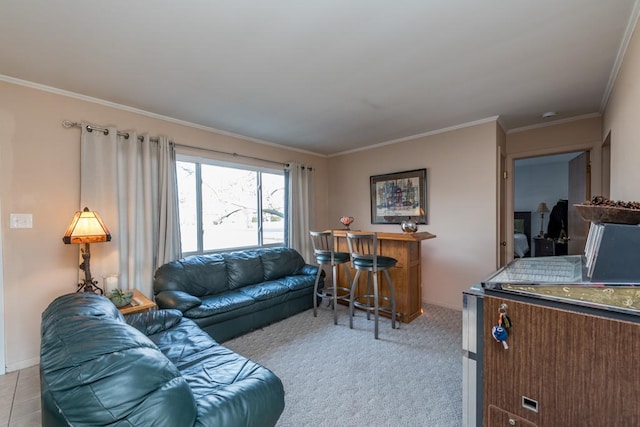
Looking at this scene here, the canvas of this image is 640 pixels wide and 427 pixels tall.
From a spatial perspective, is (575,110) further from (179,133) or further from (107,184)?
(107,184)

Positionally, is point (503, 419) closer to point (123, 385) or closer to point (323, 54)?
point (123, 385)

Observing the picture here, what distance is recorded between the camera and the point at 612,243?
984 mm

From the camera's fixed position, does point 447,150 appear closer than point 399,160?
Yes

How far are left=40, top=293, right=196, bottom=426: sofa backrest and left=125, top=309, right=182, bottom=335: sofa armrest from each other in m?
1.01

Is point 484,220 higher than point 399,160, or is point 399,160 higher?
point 399,160

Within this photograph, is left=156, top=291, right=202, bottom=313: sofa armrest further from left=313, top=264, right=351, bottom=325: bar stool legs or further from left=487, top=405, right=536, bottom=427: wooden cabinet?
left=487, top=405, right=536, bottom=427: wooden cabinet

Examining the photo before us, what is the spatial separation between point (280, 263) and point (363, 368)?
Result: 6.54 ft

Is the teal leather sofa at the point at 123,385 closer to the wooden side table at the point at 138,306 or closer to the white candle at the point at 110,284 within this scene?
the wooden side table at the point at 138,306

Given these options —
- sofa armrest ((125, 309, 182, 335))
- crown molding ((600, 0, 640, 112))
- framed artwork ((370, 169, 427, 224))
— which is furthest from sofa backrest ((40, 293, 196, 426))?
framed artwork ((370, 169, 427, 224))

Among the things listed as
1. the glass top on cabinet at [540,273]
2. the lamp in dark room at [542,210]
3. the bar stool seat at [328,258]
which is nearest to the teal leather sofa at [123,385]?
the glass top on cabinet at [540,273]

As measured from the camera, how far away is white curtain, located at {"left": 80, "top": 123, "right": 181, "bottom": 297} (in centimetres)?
279

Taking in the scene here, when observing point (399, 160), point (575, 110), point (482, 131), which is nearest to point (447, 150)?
point (482, 131)

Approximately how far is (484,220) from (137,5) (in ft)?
12.9

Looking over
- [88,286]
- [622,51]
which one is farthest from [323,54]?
[88,286]
